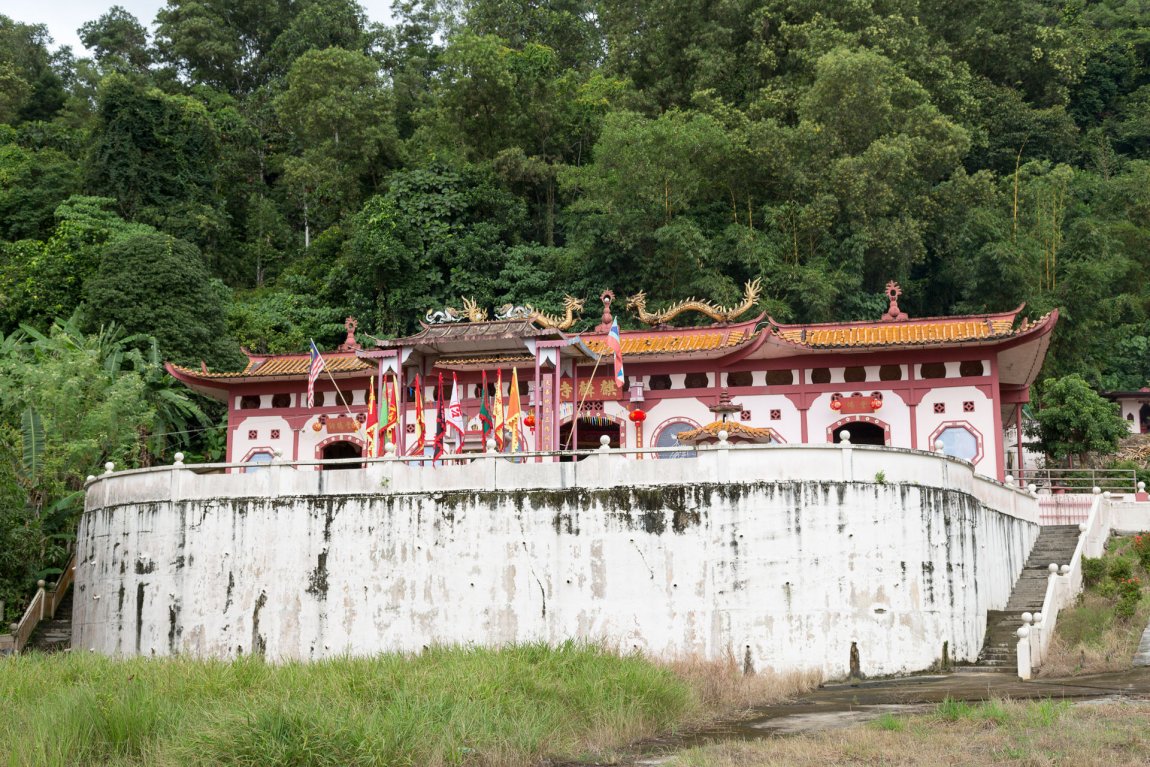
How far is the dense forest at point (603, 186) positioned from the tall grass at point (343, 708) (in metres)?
16.6

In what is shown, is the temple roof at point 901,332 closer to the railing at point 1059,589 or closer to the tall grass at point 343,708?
the railing at point 1059,589

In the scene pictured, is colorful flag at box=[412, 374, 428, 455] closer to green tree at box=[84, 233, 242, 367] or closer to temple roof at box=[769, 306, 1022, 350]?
temple roof at box=[769, 306, 1022, 350]

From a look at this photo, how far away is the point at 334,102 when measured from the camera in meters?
51.6

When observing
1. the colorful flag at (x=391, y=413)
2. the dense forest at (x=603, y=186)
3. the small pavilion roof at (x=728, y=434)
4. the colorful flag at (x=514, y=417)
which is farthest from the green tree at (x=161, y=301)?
the small pavilion roof at (x=728, y=434)

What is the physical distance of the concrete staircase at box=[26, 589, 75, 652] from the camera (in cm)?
2706

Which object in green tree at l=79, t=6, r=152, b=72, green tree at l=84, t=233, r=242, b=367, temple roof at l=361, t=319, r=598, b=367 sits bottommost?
temple roof at l=361, t=319, r=598, b=367

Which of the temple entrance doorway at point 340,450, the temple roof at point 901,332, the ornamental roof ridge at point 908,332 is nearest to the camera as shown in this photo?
the ornamental roof ridge at point 908,332

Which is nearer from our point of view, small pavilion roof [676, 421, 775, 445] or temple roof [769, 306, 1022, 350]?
small pavilion roof [676, 421, 775, 445]

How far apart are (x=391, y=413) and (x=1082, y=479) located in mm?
19770

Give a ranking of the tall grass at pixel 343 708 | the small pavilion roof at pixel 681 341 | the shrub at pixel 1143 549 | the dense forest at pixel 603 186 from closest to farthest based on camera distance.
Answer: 1. the tall grass at pixel 343 708
2. the shrub at pixel 1143 549
3. the small pavilion roof at pixel 681 341
4. the dense forest at pixel 603 186

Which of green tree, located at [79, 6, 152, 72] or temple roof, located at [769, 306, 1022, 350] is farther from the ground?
green tree, located at [79, 6, 152, 72]

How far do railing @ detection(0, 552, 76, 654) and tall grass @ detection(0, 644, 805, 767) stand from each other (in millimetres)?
7636

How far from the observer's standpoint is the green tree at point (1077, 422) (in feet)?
122

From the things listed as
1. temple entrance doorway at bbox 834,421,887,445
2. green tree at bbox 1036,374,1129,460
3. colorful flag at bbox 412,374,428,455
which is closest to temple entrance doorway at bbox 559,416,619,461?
temple entrance doorway at bbox 834,421,887,445
